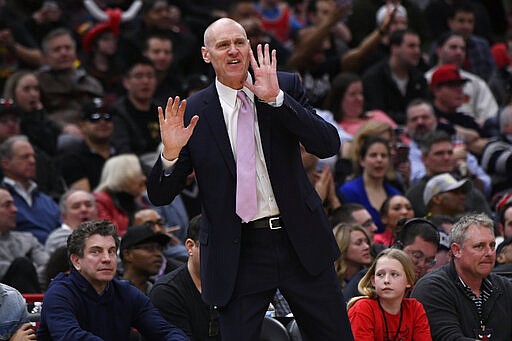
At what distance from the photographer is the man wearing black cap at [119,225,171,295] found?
8.16 metres

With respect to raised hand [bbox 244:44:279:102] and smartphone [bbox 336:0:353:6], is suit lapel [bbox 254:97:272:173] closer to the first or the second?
raised hand [bbox 244:44:279:102]

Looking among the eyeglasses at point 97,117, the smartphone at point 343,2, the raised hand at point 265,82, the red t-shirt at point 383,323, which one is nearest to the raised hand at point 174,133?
the raised hand at point 265,82

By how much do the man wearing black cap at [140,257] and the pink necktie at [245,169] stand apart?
10.6 feet

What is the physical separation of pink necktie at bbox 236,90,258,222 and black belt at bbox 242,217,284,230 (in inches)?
3.0

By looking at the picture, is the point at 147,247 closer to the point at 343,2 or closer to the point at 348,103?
the point at 348,103

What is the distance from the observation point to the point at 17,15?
43.3ft

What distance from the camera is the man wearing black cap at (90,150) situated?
10.3 m

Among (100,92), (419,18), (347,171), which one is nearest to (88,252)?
(347,171)

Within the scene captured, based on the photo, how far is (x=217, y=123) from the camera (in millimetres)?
5172

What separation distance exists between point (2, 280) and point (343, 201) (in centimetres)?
312

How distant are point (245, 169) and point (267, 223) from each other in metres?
0.27

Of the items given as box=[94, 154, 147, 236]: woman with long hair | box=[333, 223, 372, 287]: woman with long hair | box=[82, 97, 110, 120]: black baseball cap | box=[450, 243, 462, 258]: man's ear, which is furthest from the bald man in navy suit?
box=[82, 97, 110, 120]: black baseball cap

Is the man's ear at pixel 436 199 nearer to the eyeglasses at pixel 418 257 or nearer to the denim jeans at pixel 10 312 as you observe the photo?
the eyeglasses at pixel 418 257

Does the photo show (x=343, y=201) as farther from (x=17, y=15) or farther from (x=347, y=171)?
(x=17, y=15)
